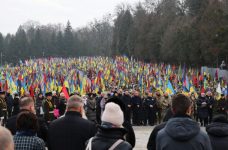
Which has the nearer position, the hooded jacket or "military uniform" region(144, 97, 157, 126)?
the hooded jacket

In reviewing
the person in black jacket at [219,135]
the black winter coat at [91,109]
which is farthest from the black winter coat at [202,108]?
the person in black jacket at [219,135]

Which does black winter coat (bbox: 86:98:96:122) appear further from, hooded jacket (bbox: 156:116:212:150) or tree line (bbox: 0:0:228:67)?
tree line (bbox: 0:0:228:67)

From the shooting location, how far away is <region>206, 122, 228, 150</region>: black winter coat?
5660 mm

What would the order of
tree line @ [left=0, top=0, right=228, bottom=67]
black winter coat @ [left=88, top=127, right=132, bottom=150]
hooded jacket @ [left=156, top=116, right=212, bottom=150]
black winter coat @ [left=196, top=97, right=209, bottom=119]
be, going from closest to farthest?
black winter coat @ [left=88, top=127, right=132, bottom=150] < hooded jacket @ [left=156, top=116, right=212, bottom=150] < black winter coat @ [left=196, top=97, right=209, bottom=119] < tree line @ [left=0, top=0, right=228, bottom=67]

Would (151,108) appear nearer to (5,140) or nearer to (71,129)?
(71,129)

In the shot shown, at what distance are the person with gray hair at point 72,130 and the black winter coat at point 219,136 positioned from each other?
4.69ft

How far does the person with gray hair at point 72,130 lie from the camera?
5750 mm

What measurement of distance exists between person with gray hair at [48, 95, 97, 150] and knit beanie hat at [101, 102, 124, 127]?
4.48ft

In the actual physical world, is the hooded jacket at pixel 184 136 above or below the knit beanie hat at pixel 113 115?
below

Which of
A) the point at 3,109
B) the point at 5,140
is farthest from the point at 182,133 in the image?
the point at 3,109

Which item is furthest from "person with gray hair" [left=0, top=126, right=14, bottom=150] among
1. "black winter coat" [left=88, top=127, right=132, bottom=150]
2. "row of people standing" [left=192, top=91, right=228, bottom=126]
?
"row of people standing" [left=192, top=91, right=228, bottom=126]

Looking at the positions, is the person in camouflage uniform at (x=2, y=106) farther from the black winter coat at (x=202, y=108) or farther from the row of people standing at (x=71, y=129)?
the row of people standing at (x=71, y=129)

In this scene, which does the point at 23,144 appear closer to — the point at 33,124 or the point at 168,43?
the point at 33,124

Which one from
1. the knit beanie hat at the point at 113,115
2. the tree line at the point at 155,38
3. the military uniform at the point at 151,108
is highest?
the tree line at the point at 155,38
